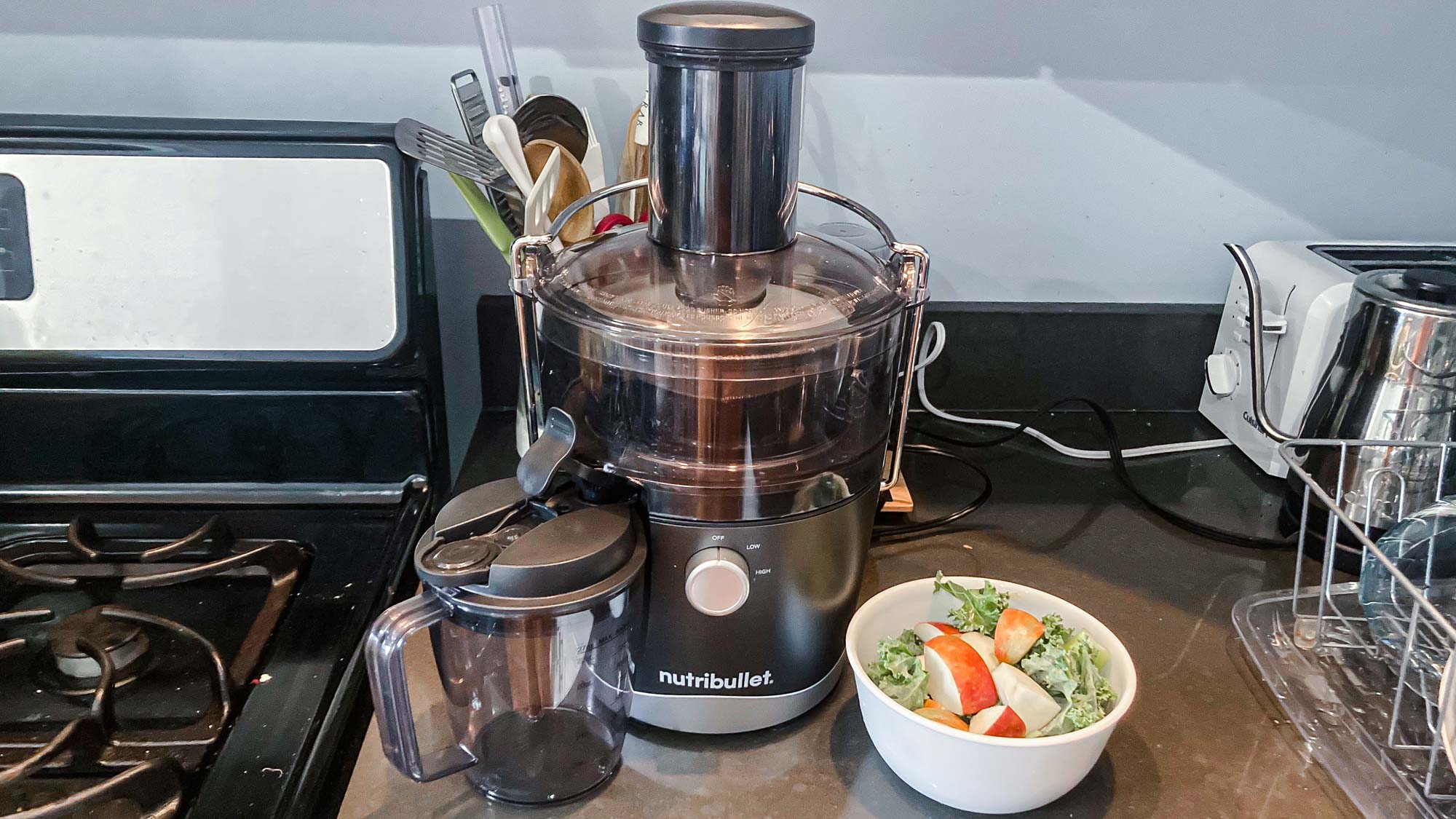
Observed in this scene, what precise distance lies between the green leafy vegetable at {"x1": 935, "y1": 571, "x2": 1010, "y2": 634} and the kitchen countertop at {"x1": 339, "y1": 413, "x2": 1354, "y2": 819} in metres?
0.09

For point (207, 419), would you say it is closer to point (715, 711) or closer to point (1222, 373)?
point (715, 711)

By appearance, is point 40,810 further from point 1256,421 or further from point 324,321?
point 1256,421

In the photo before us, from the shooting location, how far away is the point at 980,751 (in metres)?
0.48

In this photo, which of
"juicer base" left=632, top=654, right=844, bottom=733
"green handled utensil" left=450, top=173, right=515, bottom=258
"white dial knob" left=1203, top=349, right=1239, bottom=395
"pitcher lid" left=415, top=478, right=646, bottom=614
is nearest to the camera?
"pitcher lid" left=415, top=478, right=646, bottom=614

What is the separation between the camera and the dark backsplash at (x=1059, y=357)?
0.91m

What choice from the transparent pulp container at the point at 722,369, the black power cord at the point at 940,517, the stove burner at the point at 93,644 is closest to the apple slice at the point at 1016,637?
the transparent pulp container at the point at 722,369

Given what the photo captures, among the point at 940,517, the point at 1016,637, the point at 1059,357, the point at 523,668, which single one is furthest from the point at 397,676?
the point at 1059,357

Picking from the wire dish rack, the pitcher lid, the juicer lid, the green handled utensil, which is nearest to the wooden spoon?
the green handled utensil

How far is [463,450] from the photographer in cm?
Result: 94

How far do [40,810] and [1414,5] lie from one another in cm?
110

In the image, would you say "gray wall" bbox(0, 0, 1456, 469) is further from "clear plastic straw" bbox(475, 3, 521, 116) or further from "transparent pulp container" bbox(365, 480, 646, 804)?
"transparent pulp container" bbox(365, 480, 646, 804)

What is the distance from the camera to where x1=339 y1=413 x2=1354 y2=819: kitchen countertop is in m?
0.53

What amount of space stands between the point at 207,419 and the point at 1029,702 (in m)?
0.60

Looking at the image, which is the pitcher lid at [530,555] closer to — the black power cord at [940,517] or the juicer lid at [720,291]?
the juicer lid at [720,291]
